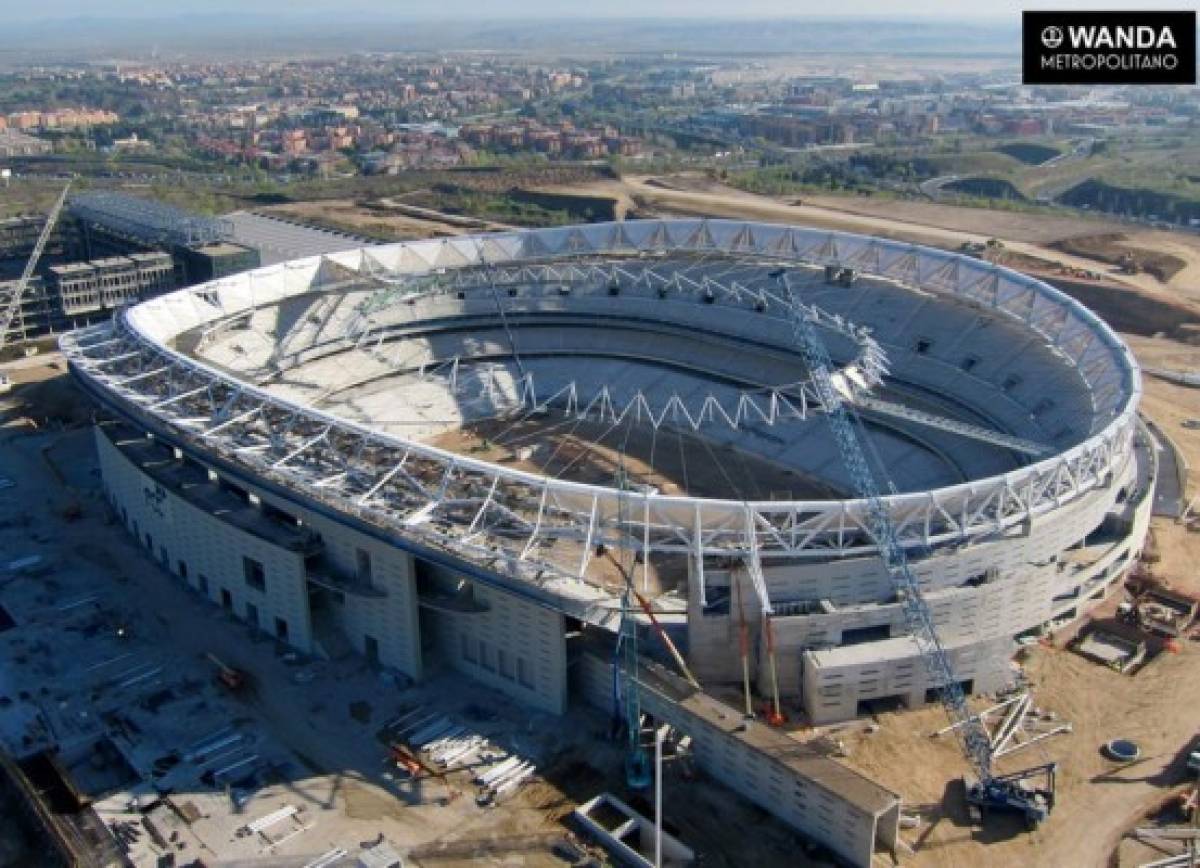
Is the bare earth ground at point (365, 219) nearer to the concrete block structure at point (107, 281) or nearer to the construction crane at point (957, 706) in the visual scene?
the concrete block structure at point (107, 281)

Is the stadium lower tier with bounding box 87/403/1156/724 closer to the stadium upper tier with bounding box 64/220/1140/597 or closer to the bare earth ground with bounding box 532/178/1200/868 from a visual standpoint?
the stadium upper tier with bounding box 64/220/1140/597

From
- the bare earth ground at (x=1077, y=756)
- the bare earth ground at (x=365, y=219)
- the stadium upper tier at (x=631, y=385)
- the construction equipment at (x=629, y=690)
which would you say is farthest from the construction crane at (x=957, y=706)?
the bare earth ground at (x=365, y=219)

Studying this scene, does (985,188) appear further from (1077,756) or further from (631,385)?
(1077,756)

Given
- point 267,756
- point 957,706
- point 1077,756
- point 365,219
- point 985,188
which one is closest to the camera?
point 957,706

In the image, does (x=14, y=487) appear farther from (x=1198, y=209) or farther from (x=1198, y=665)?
(x=1198, y=209)

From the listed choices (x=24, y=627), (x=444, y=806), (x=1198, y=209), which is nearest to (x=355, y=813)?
(x=444, y=806)

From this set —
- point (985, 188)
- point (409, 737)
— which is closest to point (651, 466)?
point (409, 737)

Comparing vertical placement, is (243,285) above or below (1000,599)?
above

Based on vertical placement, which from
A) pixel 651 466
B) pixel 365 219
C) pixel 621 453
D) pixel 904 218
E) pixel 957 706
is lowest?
pixel 957 706
